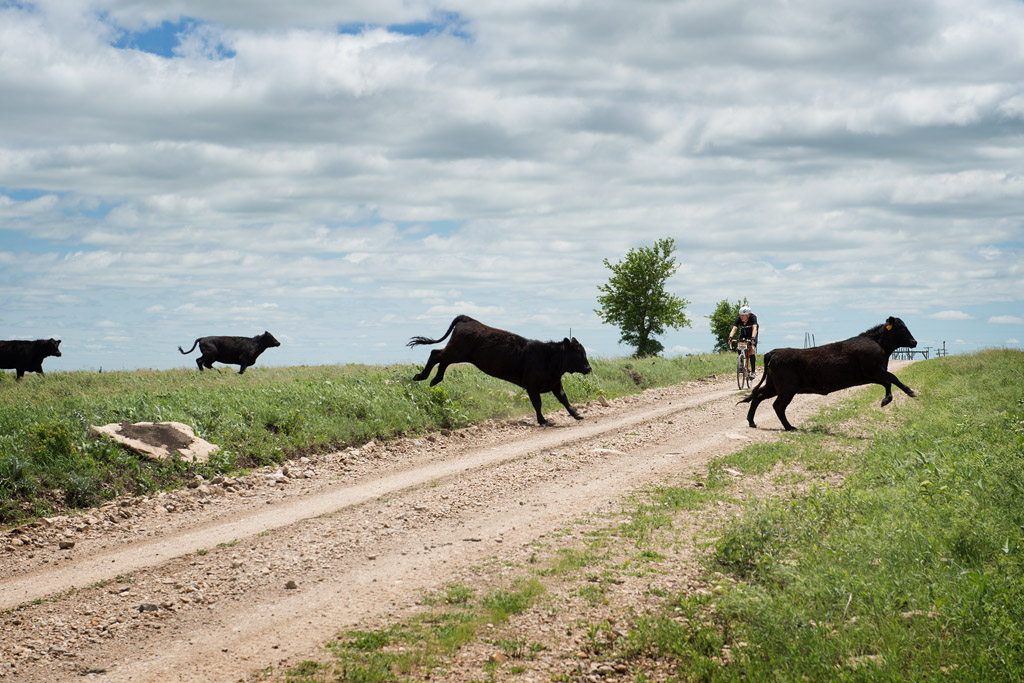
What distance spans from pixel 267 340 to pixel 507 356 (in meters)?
22.0

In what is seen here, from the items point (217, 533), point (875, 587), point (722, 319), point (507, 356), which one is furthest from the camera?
point (722, 319)

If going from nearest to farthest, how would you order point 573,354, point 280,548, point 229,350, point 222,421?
Answer: point 280,548, point 222,421, point 573,354, point 229,350

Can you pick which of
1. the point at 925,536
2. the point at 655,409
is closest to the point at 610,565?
the point at 925,536

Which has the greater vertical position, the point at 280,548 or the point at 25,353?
the point at 25,353

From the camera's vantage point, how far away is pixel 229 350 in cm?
3497

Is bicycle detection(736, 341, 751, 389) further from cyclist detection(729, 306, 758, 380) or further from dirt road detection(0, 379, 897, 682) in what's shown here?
dirt road detection(0, 379, 897, 682)

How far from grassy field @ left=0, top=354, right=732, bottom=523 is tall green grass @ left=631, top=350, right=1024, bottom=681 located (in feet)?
26.0

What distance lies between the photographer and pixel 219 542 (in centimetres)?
830

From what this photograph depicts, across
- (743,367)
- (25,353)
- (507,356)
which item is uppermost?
(25,353)

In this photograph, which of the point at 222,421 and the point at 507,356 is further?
the point at 507,356

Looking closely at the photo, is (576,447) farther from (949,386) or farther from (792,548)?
(949,386)

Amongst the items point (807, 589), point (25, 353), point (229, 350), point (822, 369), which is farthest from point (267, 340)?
point (807, 589)

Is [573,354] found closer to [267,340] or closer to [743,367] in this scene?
[743,367]

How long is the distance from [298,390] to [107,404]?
3735 millimetres
